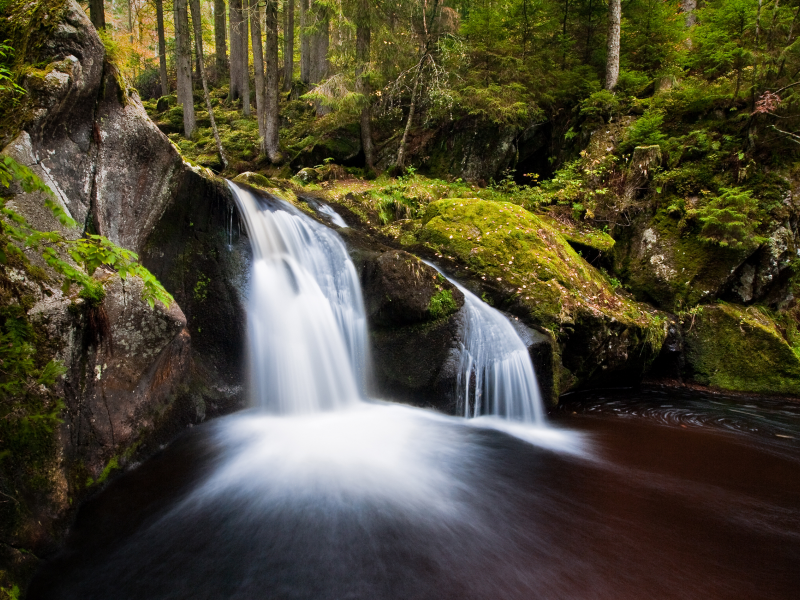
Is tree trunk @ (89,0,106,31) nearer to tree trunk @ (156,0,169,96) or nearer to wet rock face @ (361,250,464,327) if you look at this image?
wet rock face @ (361,250,464,327)

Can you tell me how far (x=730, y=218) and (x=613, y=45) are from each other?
6244mm

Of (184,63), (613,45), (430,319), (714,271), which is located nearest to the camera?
→ (430,319)

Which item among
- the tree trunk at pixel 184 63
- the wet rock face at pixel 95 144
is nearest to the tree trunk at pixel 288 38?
the tree trunk at pixel 184 63

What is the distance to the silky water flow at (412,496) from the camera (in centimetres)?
278

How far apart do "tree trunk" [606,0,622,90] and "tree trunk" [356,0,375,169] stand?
659cm

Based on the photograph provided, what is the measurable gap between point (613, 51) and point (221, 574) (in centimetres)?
1376

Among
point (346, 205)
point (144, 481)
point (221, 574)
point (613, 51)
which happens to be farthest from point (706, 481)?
point (613, 51)

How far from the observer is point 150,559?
291 cm

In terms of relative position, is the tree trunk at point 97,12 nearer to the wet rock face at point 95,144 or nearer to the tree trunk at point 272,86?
the tree trunk at point 272,86

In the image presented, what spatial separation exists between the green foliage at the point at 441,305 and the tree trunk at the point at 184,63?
46.6ft

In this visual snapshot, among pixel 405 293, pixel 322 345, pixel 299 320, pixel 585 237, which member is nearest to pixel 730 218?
pixel 585 237

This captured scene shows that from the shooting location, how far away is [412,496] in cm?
379

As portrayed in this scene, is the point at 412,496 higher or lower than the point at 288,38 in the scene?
lower

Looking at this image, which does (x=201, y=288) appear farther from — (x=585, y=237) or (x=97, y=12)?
(x=97, y=12)
